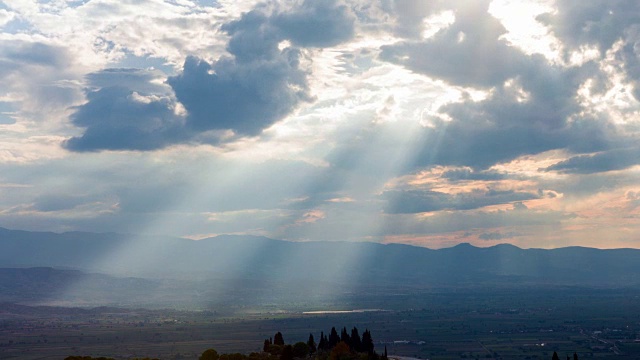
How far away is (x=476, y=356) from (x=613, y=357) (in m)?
36.1

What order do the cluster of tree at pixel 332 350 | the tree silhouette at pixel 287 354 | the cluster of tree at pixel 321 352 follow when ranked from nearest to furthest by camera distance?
1. the cluster of tree at pixel 332 350
2. the cluster of tree at pixel 321 352
3. the tree silhouette at pixel 287 354

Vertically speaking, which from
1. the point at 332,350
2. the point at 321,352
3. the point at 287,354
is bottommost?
the point at 321,352

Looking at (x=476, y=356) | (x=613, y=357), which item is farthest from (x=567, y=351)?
(x=476, y=356)

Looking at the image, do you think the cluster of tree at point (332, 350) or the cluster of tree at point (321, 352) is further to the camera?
the cluster of tree at point (321, 352)

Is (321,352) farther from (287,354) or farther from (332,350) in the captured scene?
(287,354)

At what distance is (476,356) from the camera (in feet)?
641

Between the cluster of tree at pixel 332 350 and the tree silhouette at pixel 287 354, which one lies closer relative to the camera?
the cluster of tree at pixel 332 350

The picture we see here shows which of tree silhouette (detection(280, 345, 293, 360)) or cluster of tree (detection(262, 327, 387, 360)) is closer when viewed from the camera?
cluster of tree (detection(262, 327, 387, 360))

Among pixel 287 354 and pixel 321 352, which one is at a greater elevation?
pixel 287 354

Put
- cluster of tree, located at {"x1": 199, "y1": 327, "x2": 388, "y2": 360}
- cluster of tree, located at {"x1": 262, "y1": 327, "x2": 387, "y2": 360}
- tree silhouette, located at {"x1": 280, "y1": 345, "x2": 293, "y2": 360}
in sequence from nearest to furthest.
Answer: cluster of tree, located at {"x1": 262, "y1": 327, "x2": 387, "y2": 360} → cluster of tree, located at {"x1": 199, "y1": 327, "x2": 388, "y2": 360} → tree silhouette, located at {"x1": 280, "y1": 345, "x2": 293, "y2": 360}

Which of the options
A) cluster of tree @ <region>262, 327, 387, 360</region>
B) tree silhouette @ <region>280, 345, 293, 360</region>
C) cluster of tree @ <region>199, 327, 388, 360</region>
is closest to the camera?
cluster of tree @ <region>262, 327, 387, 360</region>

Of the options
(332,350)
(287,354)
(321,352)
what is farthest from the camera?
(321,352)

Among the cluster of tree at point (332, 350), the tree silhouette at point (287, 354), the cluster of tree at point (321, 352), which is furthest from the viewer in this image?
the tree silhouette at point (287, 354)

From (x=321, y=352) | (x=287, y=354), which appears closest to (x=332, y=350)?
(x=321, y=352)
